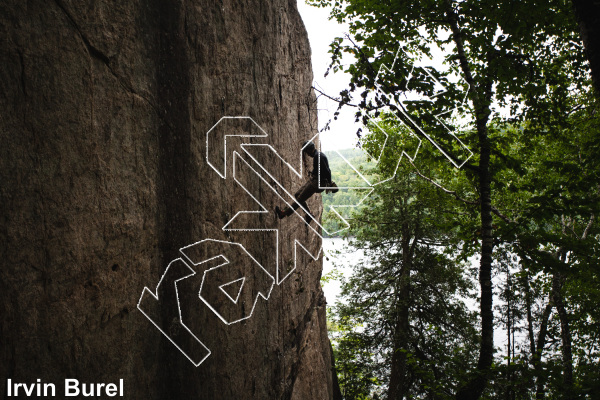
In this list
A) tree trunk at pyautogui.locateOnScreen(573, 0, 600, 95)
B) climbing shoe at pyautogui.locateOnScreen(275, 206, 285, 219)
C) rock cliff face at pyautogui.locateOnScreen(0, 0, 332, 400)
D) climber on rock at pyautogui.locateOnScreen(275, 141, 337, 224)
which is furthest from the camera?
climbing shoe at pyautogui.locateOnScreen(275, 206, 285, 219)

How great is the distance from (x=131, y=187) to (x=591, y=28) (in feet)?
13.6

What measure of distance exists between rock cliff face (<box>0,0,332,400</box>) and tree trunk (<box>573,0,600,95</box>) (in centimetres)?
356

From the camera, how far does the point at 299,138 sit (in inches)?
247

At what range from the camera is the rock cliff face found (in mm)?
2885

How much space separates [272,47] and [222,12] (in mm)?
1073

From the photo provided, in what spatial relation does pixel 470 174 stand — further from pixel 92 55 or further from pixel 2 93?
pixel 2 93

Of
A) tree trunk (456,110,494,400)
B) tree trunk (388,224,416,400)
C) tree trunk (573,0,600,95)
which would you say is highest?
tree trunk (573,0,600,95)

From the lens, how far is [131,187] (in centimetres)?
350

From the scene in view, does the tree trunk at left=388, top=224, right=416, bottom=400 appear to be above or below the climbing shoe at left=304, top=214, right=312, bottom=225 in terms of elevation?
below

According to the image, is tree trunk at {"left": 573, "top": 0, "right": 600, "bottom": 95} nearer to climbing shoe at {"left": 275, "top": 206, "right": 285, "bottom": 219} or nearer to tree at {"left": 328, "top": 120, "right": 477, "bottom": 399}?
climbing shoe at {"left": 275, "top": 206, "right": 285, "bottom": 219}

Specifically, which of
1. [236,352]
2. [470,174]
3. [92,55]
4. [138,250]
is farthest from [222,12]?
[470,174]

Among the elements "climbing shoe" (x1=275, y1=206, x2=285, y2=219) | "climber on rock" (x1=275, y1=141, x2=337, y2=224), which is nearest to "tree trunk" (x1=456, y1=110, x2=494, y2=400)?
"climber on rock" (x1=275, y1=141, x2=337, y2=224)

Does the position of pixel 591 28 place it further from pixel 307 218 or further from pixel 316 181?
pixel 307 218
